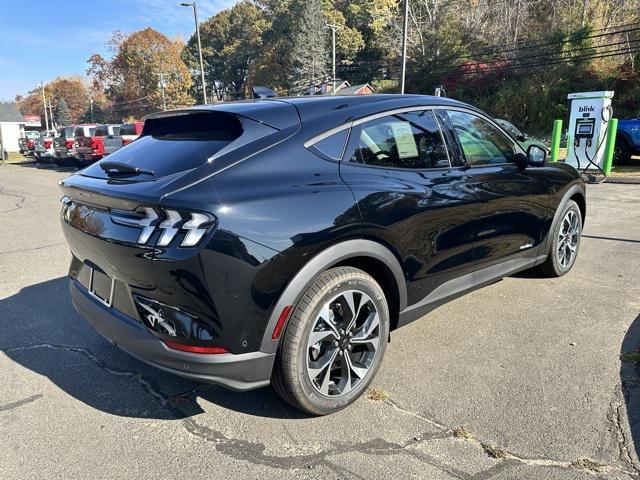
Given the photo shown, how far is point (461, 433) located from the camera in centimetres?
252

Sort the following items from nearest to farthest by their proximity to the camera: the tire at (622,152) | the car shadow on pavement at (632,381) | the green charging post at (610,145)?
the car shadow on pavement at (632,381)
the green charging post at (610,145)
the tire at (622,152)

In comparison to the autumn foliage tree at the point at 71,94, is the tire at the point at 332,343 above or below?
below

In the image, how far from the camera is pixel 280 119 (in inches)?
104

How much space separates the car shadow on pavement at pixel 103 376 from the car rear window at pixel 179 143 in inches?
51.9

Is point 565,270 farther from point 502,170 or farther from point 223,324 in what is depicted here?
point 223,324

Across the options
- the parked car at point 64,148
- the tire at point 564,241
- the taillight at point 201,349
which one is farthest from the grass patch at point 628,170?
the parked car at point 64,148

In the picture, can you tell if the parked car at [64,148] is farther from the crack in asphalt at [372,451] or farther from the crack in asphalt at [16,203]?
the crack in asphalt at [372,451]

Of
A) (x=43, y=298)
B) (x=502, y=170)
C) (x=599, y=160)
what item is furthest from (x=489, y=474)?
(x=599, y=160)

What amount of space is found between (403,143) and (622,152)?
47.1 ft

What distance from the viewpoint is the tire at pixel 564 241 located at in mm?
4518

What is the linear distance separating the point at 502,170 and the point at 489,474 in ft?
7.71

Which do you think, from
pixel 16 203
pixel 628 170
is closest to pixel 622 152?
pixel 628 170

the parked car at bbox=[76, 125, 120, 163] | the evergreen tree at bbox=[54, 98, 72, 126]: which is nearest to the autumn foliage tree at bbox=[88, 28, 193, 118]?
the evergreen tree at bbox=[54, 98, 72, 126]

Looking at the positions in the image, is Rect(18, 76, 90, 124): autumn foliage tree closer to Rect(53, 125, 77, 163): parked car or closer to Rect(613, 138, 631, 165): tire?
Rect(53, 125, 77, 163): parked car
